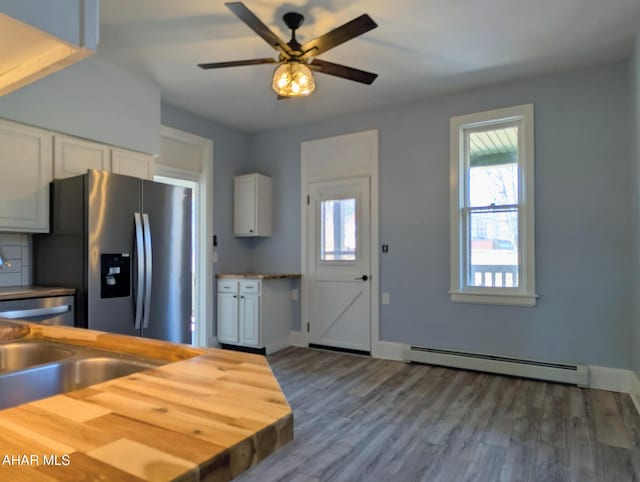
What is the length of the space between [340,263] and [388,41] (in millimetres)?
2399

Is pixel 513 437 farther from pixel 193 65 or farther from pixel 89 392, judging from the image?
pixel 193 65

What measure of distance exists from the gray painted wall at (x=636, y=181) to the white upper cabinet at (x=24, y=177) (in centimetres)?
436

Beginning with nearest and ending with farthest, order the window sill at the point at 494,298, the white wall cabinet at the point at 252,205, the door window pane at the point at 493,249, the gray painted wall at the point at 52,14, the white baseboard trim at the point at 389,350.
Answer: the gray painted wall at the point at 52,14 < the window sill at the point at 494,298 < the door window pane at the point at 493,249 < the white baseboard trim at the point at 389,350 < the white wall cabinet at the point at 252,205

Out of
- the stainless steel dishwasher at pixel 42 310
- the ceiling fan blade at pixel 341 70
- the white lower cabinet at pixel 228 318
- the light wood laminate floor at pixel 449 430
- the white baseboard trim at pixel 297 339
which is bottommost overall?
the light wood laminate floor at pixel 449 430

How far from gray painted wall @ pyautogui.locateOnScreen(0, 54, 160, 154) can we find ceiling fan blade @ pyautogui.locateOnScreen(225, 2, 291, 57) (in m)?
1.80

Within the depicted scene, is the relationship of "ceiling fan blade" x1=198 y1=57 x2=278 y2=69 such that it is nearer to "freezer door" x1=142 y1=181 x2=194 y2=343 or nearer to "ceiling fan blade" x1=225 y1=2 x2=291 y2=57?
"ceiling fan blade" x1=225 y1=2 x2=291 y2=57

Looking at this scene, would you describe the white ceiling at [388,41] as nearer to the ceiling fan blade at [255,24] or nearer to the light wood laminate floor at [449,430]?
the ceiling fan blade at [255,24]

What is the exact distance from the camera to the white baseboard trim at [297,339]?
4.82 m

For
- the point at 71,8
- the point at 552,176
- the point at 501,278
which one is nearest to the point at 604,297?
the point at 501,278

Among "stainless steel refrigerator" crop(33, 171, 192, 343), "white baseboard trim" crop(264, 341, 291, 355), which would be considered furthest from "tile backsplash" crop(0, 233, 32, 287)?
"white baseboard trim" crop(264, 341, 291, 355)

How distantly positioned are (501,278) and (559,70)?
1.91m

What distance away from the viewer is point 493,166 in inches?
153

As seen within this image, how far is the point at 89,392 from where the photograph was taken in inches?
31.5

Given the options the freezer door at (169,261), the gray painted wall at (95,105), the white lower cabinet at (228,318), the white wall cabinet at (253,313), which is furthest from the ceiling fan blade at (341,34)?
the white lower cabinet at (228,318)
